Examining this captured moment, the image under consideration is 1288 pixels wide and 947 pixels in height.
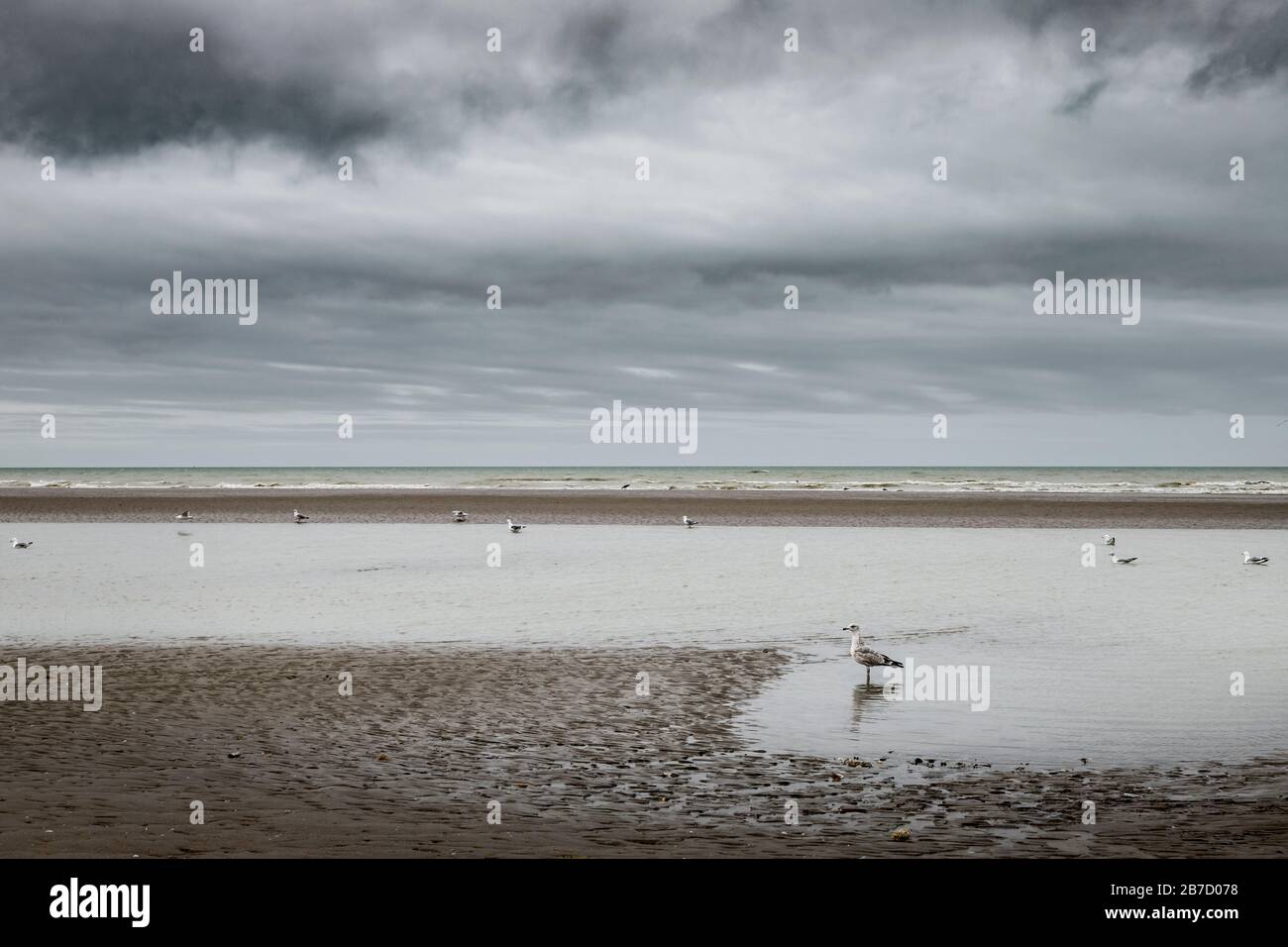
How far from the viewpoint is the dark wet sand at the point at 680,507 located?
54969 millimetres

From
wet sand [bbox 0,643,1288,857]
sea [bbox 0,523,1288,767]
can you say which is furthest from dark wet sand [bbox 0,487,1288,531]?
wet sand [bbox 0,643,1288,857]

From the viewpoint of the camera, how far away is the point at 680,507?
66062 mm

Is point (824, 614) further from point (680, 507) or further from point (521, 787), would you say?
point (680, 507)

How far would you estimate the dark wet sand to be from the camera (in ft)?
180

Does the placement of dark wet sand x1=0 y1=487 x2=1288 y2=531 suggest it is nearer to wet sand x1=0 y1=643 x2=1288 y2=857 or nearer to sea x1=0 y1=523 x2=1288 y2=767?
sea x1=0 y1=523 x2=1288 y2=767

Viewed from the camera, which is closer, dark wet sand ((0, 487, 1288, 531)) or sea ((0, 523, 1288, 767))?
sea ((0, 523, 1288, 767))

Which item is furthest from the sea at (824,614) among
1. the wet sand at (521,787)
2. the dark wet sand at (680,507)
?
the dark wet sand at (680,507)

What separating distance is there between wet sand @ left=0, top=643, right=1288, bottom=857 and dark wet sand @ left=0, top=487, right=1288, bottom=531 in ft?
132

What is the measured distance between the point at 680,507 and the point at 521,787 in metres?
56.8

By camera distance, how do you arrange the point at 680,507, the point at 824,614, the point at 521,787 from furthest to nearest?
the point at 680,507 < the point at 824,614 < the point at 521,787

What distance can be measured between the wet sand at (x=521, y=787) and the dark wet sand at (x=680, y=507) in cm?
4035

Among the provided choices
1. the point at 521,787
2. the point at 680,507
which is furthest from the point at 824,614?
the point at 680,507
